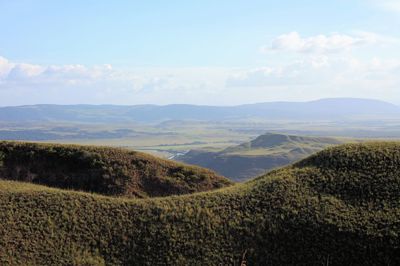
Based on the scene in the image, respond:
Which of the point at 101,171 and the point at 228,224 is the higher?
the point at 101,171

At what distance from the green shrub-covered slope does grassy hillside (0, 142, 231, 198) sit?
1012 cm

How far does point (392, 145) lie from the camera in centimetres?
3750

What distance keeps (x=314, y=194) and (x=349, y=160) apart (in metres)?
4.79

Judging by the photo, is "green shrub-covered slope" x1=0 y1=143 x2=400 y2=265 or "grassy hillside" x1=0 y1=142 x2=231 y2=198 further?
"grassy hillside" x1=0 y1=142 x2=231 y2=198

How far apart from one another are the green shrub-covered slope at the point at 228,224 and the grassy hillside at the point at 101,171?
10118 millimetres

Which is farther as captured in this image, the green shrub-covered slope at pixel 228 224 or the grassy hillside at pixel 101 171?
the grassy hillside at pixel 101 171

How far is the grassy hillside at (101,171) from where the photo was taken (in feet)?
148

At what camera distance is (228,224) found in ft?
102

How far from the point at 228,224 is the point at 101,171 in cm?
1854

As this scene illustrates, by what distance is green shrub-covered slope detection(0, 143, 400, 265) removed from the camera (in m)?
28.8

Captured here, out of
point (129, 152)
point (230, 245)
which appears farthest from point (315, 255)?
point (129, 152)

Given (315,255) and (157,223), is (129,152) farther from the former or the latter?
(315,255)

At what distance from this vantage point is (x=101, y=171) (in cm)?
4597

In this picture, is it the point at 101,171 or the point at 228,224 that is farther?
the point at 101,171
